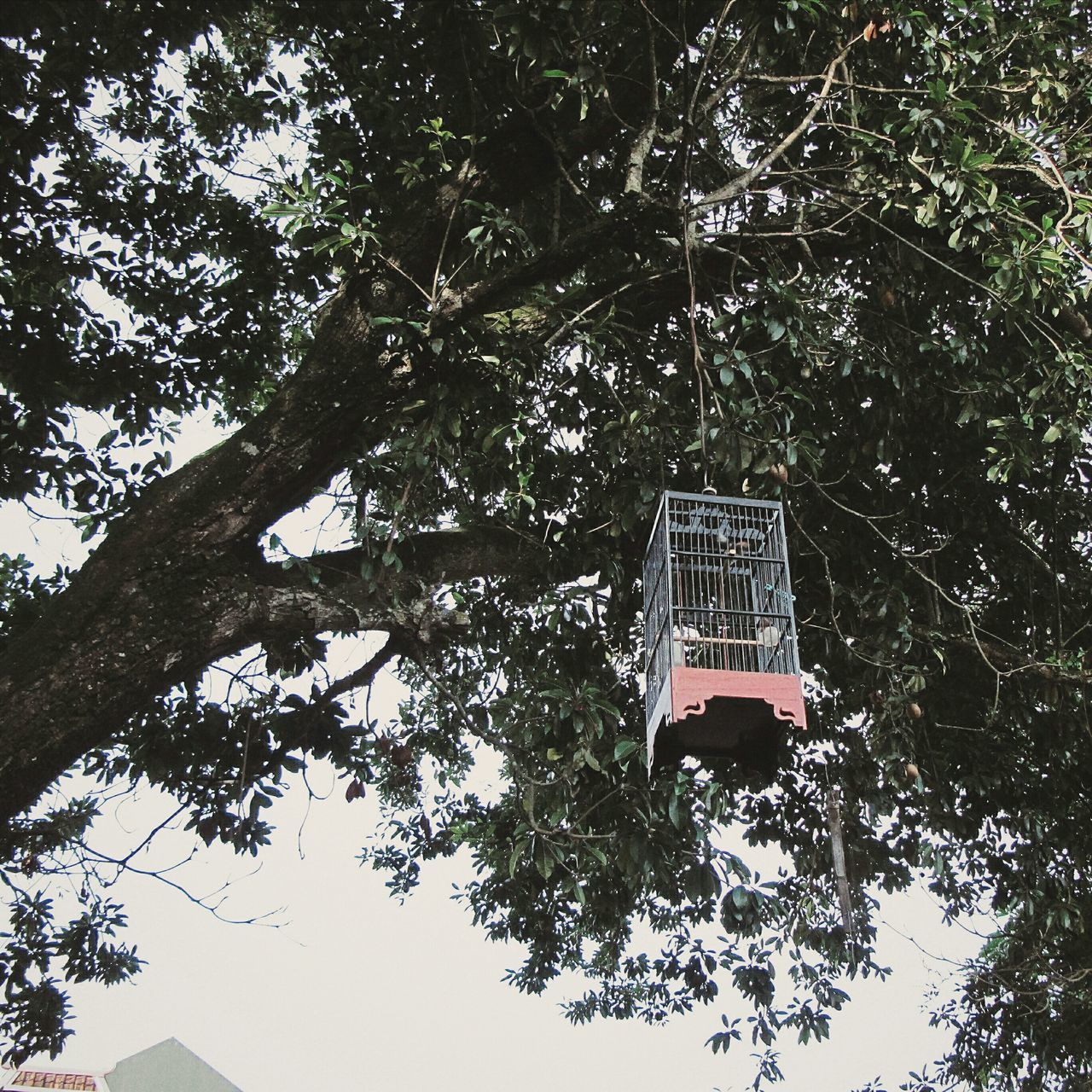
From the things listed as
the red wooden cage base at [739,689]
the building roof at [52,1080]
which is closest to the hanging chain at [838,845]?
the red wooden cage base at [739,689]

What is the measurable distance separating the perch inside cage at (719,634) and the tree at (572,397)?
202mm

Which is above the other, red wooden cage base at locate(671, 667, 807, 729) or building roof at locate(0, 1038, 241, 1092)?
building roof at locate(0, 1038, 241, 1092)

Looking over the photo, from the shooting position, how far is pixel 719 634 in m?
3.50

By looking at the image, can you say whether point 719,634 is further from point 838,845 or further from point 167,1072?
point 167,1072

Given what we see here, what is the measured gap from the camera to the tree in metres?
3.48

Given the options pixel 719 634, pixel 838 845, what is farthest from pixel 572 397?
pixel 838 845

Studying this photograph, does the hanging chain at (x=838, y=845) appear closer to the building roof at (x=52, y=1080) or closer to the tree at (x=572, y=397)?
the tree at (x=572, y=397)

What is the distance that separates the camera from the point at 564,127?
13.7ft

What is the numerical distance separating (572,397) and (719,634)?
4.38 ft

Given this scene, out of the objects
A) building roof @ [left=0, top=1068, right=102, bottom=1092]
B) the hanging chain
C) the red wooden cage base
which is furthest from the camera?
building roof @ [left=0, top=1068, right=102, bottom=1092]

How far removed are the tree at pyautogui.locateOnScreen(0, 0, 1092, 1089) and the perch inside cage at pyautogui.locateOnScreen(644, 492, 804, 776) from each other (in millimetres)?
202

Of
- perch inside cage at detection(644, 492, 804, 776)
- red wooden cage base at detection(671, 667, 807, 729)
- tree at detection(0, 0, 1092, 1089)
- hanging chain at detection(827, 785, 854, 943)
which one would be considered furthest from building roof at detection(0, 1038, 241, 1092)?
red wooden cage base at detection(671, 667, 807, 729)

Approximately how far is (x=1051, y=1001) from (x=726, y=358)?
4.33 m

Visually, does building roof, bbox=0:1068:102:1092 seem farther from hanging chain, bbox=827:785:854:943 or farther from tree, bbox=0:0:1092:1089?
hanging chain, bbox=827:785:854:943
